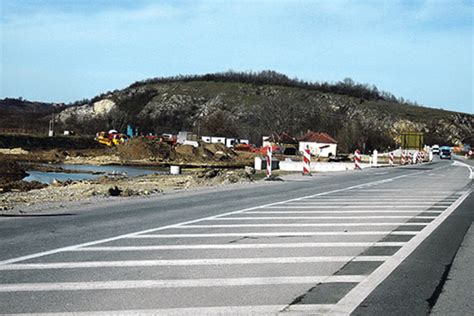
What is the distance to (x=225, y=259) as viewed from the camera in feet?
27.8

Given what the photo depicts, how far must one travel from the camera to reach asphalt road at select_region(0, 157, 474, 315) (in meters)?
6.28

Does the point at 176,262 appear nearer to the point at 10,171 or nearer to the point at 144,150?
the point at 10,171

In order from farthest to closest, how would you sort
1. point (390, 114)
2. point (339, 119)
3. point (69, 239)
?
point (390, 114) < point (339, 119) < point (69, 239)

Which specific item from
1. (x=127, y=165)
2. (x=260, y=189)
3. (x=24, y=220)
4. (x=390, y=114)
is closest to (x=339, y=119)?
(x=390, y=114)

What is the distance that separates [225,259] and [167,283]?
159 cm

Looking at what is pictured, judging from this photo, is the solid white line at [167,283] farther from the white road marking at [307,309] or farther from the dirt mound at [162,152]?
the dirt mound at [162,152]

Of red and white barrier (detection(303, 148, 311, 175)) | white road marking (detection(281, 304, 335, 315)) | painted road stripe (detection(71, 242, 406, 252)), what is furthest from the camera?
red and white barrier (detection(303, 148, 311, 175))

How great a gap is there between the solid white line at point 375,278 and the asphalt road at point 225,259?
0.05ft

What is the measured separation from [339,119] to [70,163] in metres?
112

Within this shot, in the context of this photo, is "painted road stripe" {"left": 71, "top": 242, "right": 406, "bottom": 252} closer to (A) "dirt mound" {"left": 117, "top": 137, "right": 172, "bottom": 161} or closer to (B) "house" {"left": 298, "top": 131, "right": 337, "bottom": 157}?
(A) "dirt mound" {"left": 117, "top": 137, "right": 172, "bottom": 161}

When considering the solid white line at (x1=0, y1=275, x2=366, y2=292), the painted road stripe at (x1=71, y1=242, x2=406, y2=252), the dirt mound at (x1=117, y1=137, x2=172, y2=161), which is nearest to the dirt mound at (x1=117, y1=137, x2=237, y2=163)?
the dirt mound at (x1=117, y1=137, x2=172, y2=161)

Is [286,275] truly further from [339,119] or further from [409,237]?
[339,119]

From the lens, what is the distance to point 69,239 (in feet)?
32.3

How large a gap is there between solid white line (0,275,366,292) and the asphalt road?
0.01 m
